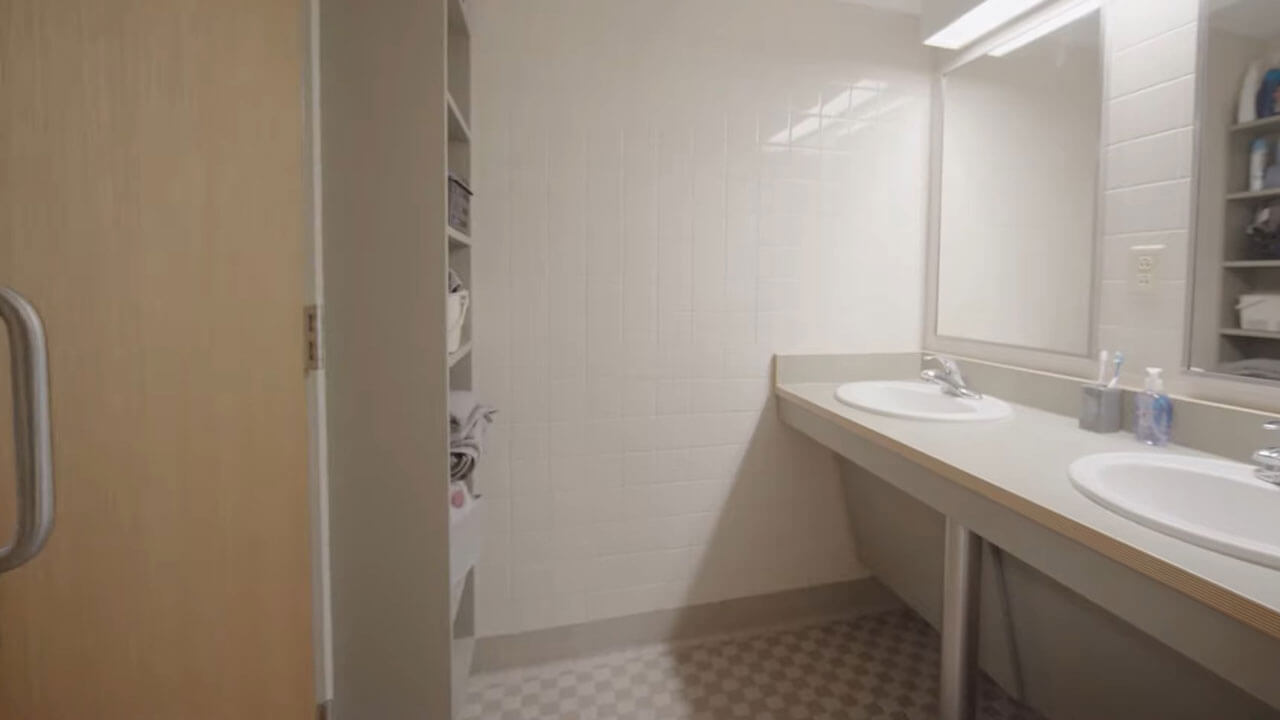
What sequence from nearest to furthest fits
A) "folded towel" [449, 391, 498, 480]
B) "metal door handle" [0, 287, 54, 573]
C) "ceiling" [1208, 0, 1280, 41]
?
"metal door handle" [0, 287, 54, 573]
"ceiling" [1208, 0, 1280, 41]
"folded towel" [449, 391, 498, 480]

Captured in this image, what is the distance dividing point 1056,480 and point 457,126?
1.57m

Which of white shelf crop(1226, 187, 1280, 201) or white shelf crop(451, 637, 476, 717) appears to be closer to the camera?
white shelf crop(1226, 187, 1280, 201)

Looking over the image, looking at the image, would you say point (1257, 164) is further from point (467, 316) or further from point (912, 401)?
point (467, 316)

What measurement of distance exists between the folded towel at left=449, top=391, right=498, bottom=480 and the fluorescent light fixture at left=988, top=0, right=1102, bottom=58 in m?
1.90

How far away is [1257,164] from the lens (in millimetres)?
1164

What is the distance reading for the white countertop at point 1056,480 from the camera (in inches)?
26.8

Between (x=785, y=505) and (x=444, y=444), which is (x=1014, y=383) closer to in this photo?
(x=785, y=505)

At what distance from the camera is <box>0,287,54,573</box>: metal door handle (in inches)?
21.5

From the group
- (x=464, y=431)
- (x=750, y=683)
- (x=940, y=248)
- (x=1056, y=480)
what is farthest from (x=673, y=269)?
(x=750, y=683)

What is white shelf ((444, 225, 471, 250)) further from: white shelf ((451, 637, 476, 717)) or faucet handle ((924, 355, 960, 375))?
faucet handle ((924, 355, 960, 375))

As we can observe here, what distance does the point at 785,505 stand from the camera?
2.02m

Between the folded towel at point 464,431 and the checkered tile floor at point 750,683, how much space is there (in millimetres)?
762

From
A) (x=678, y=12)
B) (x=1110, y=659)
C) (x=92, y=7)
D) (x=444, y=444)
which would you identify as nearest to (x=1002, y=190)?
(x=678, y=12)

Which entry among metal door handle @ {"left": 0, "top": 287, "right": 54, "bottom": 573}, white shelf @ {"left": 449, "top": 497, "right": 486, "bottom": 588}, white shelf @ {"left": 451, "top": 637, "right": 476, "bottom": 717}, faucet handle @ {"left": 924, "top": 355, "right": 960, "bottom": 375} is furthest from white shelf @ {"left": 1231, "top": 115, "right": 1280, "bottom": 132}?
white shelf @ {"left": 451, "top": 637, "right": 476, "bottom": 717}
